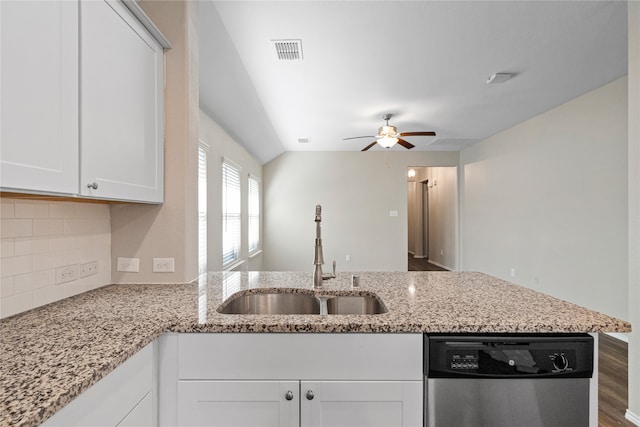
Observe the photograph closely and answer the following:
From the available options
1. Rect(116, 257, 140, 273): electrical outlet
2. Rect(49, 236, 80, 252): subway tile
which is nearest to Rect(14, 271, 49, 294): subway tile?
Rect(49, 236, 80, 252): subway tile

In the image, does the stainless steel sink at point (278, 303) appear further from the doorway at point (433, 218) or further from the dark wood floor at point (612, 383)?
the doorway at point (433, 218)

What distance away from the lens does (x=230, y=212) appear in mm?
4371

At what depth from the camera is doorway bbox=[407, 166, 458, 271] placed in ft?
23.2

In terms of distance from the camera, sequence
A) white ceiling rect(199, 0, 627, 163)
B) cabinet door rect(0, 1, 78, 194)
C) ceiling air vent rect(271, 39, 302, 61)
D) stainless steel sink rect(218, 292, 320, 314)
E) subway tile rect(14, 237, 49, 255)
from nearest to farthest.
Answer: cabinet door rect(0, 1, 78, 194), subway tile rect(14, 237, 49, 255), stainless steel sink rect(218, 292, 320, 314), white ceiling rect(199, 0, 627, 163), ceiling air vent rect(271, 39, 302, 61)

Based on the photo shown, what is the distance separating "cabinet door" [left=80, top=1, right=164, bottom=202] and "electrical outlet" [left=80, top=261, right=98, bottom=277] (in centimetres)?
40

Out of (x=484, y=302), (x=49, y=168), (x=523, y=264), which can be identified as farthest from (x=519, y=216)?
(x=49, y=168)

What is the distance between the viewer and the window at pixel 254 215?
5691 millimetres

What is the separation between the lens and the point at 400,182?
675cm

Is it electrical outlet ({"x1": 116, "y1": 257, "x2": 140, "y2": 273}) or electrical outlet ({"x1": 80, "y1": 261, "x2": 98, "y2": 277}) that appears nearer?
electrical outlet ({"x1": 80, "y1": 261, "x2": 98, "y2": 277})

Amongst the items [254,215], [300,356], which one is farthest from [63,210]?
[254,215]

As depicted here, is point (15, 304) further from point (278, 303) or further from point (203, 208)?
point (203, 208)

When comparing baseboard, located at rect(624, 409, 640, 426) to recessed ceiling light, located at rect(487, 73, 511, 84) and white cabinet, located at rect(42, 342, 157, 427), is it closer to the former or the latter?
white cabinet, located at rect(42, 342, 157, 427)

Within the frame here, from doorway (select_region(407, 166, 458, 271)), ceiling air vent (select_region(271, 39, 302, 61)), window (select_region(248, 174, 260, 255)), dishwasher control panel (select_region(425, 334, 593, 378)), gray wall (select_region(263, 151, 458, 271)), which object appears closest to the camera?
dishwasher control panel (select_region(425, 334, 593, 378))

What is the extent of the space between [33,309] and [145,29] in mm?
1269
